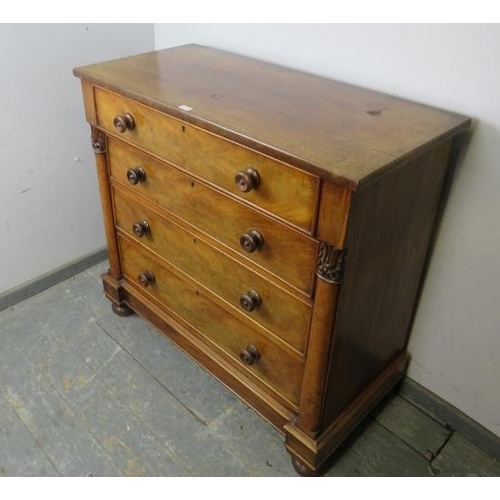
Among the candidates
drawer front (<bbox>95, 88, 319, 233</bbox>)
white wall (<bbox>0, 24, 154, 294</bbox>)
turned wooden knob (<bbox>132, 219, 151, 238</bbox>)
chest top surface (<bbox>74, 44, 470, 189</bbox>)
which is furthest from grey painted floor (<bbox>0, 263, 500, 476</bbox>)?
chest top surface (<bbox>74, 44, 470, 189</bbox>)

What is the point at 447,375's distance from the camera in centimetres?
146

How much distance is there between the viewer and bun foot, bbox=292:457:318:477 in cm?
133

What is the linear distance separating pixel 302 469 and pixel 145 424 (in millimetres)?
471

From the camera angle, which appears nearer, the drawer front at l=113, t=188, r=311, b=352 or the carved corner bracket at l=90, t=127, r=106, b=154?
the drawer front at l=113, t=188, r=311, b=352

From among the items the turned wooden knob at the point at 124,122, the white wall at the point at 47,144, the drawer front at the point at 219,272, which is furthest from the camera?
the white wall at the point at 47,144

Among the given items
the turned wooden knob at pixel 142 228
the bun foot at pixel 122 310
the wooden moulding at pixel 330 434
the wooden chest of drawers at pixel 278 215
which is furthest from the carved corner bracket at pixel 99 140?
the wooden moulding at pixel 330 434

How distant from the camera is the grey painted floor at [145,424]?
1384mm

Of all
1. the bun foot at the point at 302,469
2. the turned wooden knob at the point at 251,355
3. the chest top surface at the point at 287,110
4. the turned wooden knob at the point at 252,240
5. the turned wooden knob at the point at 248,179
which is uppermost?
the chest top surface at the point at 287,110

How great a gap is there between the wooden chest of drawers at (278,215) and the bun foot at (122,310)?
253 millimetres

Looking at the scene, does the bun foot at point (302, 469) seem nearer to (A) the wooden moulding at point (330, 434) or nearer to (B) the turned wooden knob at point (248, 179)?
(A) the wooden moulding at point (330, 434)

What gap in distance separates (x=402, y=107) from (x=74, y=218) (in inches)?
51.5

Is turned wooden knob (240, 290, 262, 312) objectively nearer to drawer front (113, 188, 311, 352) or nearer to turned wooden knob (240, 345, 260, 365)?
drawer front (113, 188, 311, 352)

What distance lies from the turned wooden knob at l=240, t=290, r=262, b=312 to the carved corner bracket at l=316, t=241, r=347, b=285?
25 centimetres

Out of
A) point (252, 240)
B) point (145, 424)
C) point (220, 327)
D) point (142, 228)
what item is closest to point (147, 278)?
point (142, 228)
